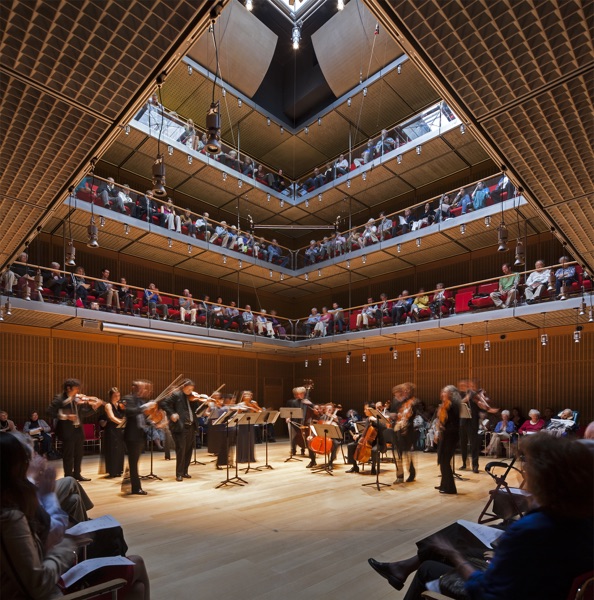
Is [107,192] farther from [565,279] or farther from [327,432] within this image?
[565,279]

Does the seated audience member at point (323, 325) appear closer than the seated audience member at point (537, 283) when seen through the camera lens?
No

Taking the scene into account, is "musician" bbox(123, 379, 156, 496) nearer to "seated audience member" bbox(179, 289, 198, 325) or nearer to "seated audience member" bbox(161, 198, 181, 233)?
"seated audience member" bbox(179, 289, 198, 325)

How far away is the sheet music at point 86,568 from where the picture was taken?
7.46 ft

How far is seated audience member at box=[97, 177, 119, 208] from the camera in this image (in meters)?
11.8

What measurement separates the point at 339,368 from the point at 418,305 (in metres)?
5.76

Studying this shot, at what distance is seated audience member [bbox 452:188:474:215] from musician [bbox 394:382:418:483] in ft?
22.8

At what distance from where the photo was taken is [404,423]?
24.6ft

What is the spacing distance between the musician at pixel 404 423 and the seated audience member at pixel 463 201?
6936mm

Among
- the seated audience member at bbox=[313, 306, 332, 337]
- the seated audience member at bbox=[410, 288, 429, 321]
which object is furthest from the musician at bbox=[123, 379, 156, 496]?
the seated audience member at bbox=[313, 306, 332, 337]

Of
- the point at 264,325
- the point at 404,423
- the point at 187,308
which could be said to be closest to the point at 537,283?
the point at 404,423

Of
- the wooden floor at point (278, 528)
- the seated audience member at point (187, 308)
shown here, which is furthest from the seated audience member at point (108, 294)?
the wooden floor at point (278, 528)

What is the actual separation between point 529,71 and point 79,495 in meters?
4.44

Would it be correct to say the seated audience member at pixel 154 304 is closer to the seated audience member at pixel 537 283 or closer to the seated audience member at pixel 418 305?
the seated audience member at pixel 418 305

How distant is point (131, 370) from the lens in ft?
46.8
